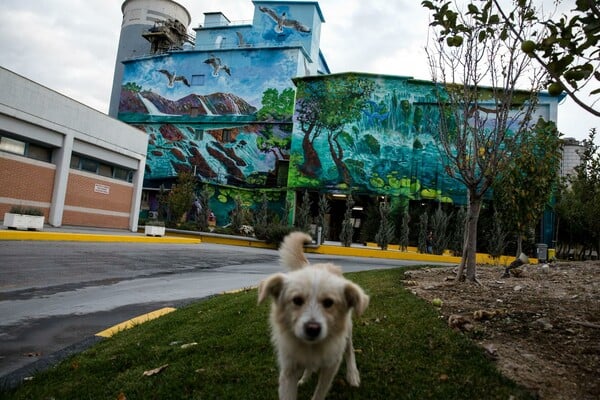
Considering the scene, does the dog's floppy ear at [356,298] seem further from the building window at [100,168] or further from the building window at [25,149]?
the building window at [100,168]

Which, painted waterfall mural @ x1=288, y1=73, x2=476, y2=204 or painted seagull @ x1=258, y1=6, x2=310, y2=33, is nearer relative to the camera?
painted waterfall mural @ x1=288, y1=73, x2=476, y2=204

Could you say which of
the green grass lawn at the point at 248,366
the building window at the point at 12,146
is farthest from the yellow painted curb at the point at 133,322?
the building window at the point at 12,146

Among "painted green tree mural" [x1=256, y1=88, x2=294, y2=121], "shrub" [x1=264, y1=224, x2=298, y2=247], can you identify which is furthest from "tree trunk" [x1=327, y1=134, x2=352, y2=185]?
"shrub" [x1=264, y1=224, x2=298, y2=247]

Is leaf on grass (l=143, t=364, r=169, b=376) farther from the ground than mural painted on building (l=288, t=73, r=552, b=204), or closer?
closer

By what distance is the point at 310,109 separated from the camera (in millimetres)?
38594

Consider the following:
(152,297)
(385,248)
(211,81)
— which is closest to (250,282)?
(152,297)

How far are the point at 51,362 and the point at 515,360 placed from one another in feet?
16.8

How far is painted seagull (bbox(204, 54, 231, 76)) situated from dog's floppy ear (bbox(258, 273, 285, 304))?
46.6m

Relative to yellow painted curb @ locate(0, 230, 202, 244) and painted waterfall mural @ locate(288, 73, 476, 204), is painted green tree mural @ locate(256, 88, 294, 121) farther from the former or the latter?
yellow painted curb @ locate(0, 230, 202, 244)

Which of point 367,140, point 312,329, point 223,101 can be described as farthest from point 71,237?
point 223,101

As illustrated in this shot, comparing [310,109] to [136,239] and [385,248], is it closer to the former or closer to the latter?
[385,248]

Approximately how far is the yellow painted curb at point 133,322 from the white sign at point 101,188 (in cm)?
2351

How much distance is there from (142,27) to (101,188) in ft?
118

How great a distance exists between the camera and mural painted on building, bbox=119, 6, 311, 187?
43906 mm
